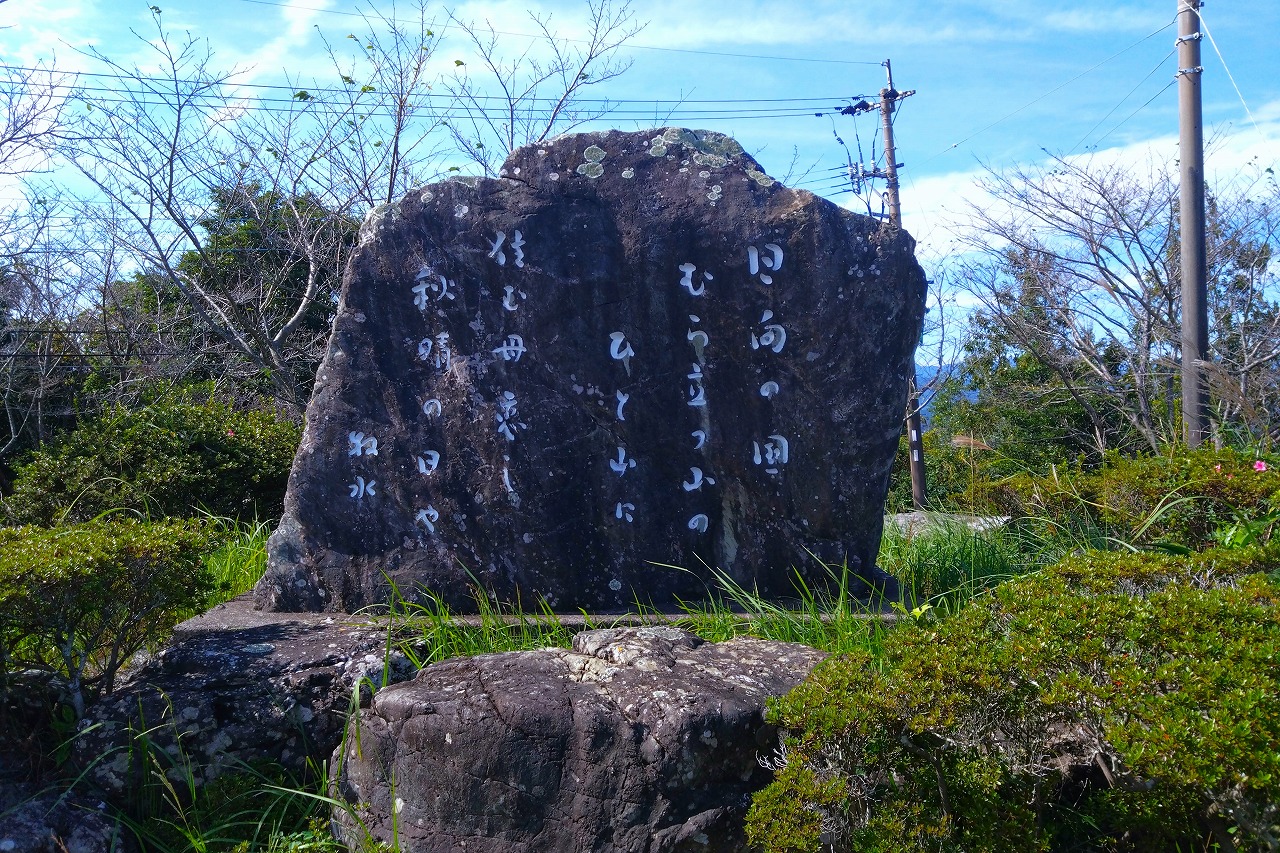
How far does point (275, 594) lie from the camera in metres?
4.23

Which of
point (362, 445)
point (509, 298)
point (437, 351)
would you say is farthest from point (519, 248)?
point (362, 445)

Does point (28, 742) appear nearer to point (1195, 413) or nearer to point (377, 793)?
point (377, 793)

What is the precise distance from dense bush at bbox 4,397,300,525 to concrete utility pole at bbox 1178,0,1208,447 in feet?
22.9

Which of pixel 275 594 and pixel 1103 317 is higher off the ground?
pixel 1103 317

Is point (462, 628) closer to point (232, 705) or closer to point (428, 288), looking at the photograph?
point (232, 705)

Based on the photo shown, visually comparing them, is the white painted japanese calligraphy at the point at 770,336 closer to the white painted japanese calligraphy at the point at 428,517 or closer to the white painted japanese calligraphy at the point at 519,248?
the white painted japanese calligraphy at the point at 519,248

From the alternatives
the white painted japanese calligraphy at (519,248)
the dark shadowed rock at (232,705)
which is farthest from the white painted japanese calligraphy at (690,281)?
the dark shadowed rock at (232,705)

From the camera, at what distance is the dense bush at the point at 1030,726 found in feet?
6.70

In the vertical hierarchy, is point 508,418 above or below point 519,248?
below

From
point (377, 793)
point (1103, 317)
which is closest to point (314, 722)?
point (377, 793)

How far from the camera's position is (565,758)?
2607 millimetres

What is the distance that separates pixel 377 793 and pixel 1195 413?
22.5ft

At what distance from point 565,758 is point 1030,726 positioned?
1181 mm

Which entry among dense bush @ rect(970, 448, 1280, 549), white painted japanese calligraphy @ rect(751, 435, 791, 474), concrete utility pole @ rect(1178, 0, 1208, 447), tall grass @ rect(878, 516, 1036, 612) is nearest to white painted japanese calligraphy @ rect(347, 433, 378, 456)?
white painted japanese calligraphy @ rect(751, 435, 791, 474)
